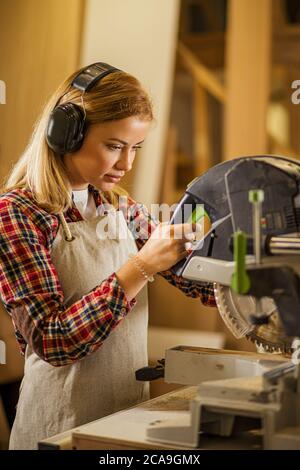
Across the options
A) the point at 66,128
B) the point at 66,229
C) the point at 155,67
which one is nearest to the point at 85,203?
the point at 66,229

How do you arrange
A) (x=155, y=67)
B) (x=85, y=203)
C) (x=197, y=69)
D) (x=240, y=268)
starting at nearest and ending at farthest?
(x=240, y=268) < (x=85, y=203) < (x=155, y=67) < (x=197, y=69)

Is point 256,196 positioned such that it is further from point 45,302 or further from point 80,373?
point 80,373

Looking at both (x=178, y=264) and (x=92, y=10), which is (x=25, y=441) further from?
(x=92, y=10)

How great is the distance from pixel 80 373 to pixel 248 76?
2421mm

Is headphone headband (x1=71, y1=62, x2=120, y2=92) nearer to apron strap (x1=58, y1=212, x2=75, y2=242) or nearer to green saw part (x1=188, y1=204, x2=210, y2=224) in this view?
apron strap (x1=58, y1=212, x2=75, y2=242)

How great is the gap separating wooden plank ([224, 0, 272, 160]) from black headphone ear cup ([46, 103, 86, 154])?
2.05 metres

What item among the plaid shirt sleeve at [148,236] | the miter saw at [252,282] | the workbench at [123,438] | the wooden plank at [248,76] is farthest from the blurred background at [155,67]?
the workbench at [123,438]

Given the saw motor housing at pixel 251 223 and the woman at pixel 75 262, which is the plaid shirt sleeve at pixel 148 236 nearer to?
the woman at pixel 75 262

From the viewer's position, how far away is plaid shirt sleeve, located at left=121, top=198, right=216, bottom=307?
1.98 meters

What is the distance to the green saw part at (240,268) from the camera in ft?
A: 4.20

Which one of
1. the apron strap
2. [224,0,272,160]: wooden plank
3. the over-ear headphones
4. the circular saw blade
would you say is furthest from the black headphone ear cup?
[224,0,272,160]: wooden plank

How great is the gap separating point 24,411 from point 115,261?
0.44m

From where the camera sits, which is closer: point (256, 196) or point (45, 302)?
point (256, 196)

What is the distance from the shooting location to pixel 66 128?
1.68m
